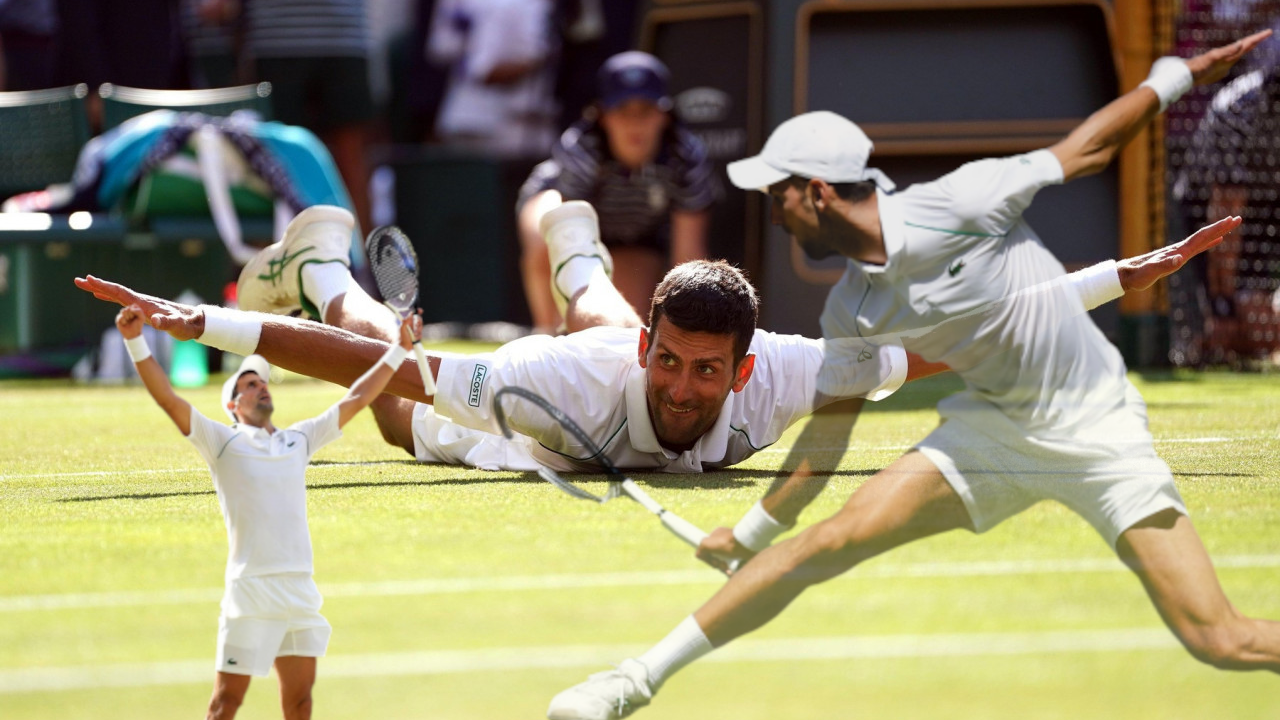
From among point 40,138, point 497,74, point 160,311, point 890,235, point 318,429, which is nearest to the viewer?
point 318,429

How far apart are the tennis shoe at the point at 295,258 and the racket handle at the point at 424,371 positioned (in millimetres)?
1000

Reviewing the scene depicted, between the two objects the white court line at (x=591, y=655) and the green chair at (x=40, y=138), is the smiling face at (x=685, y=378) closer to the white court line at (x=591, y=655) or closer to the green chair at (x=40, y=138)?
the white court line at (x=591, y=655)

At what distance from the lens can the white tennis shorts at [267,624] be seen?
179cm

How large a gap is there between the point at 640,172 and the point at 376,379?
3719 millimetres

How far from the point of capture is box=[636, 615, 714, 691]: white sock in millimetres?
1898

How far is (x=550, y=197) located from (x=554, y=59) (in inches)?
126

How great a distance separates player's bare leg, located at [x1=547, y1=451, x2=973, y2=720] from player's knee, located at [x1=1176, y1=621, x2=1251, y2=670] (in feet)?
1.02

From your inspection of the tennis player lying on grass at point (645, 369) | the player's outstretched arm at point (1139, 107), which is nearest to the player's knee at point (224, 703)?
the tennis player lying on grass at point (645, 369)

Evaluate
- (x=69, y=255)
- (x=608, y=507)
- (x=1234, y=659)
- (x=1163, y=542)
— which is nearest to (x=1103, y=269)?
(x=1163, y=542)

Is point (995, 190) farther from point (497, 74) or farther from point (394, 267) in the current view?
point (497, 74)

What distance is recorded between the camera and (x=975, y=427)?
2.11 meters

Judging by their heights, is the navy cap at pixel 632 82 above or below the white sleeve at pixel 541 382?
above

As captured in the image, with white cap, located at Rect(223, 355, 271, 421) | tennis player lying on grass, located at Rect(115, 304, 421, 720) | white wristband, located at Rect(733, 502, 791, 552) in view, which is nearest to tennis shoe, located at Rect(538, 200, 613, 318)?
white cap, located at Rect(223, 355, 271, 421)

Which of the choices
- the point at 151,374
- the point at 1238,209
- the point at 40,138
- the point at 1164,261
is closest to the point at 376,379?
the point at 151,374
